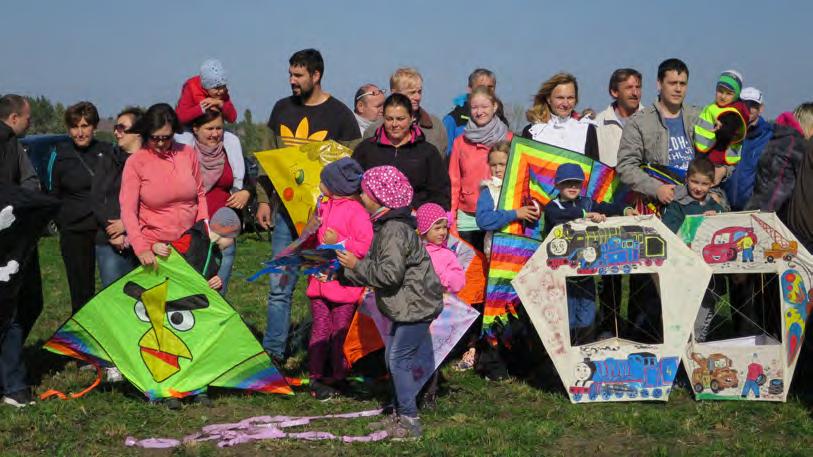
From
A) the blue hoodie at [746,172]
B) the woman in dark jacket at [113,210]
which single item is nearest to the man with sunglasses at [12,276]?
the woman in dark jacket at [113,210]

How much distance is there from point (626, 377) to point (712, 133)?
1959 millimetres

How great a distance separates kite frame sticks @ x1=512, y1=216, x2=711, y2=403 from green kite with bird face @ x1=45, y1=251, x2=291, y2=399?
75.6 inches

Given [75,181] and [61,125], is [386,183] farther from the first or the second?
[61,125]

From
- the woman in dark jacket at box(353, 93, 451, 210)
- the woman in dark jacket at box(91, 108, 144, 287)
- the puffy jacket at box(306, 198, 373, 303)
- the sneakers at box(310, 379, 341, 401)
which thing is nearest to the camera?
the puffy jacket at box(306, 198, 373, 303)

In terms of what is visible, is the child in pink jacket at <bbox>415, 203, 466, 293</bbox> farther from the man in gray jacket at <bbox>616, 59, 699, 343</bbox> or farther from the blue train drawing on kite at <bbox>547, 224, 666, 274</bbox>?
the man in gray jacket at <bbox>616, 59, 699, 343</bbox>

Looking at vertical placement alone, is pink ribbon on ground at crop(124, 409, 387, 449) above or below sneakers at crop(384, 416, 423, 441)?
below

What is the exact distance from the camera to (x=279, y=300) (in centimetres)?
798

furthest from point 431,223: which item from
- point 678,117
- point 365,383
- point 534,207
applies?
point 678,117

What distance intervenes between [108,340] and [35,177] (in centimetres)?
129

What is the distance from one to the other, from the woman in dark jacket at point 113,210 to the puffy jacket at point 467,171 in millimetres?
2375

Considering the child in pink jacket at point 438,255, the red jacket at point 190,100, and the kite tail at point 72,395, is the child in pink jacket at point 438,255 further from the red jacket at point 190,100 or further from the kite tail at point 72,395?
the kite tail at point 72,395

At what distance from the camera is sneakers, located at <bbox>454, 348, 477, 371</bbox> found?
7.94 m

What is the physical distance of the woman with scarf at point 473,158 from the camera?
7.91 metres

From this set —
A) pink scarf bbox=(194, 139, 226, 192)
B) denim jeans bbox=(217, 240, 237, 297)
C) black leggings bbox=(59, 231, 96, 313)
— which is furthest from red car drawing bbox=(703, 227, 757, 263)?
black leggings bbox=(59, 231, 96, 313)
